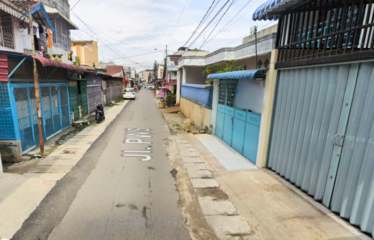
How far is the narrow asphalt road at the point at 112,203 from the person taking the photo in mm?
3221

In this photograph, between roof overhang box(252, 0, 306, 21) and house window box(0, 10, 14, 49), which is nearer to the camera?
roof overhang box(252, 0, 306, 21)

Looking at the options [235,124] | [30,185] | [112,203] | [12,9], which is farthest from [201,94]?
[12,9]

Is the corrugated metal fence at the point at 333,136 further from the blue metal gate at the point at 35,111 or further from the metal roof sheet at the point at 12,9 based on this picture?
the metal roof sheet at the point at 12,9

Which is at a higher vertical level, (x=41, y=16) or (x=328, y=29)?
(x=41, y=16)

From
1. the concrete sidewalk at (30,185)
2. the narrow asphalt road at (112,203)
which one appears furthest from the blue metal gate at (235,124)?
the concrete sidewalk at (30,185)

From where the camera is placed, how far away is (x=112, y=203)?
4012mm

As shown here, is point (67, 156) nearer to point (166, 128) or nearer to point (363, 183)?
point (166, 128)

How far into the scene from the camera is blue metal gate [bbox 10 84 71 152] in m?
6.22

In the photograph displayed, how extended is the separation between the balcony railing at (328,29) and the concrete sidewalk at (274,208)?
2.94 meters

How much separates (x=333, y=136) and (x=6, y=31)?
12285mm

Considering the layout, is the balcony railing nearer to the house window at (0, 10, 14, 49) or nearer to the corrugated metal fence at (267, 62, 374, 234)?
the corrugated metal fence at (267, 62, 374, 234)

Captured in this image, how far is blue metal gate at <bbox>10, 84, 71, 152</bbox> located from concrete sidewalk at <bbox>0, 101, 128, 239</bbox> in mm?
1007

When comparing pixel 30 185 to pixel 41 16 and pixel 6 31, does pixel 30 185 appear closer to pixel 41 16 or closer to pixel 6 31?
pixel 6 31

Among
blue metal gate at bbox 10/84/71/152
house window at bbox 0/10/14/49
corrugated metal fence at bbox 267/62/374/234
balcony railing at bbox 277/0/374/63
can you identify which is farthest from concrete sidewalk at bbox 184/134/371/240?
house window at bbox 0/10/14/49
